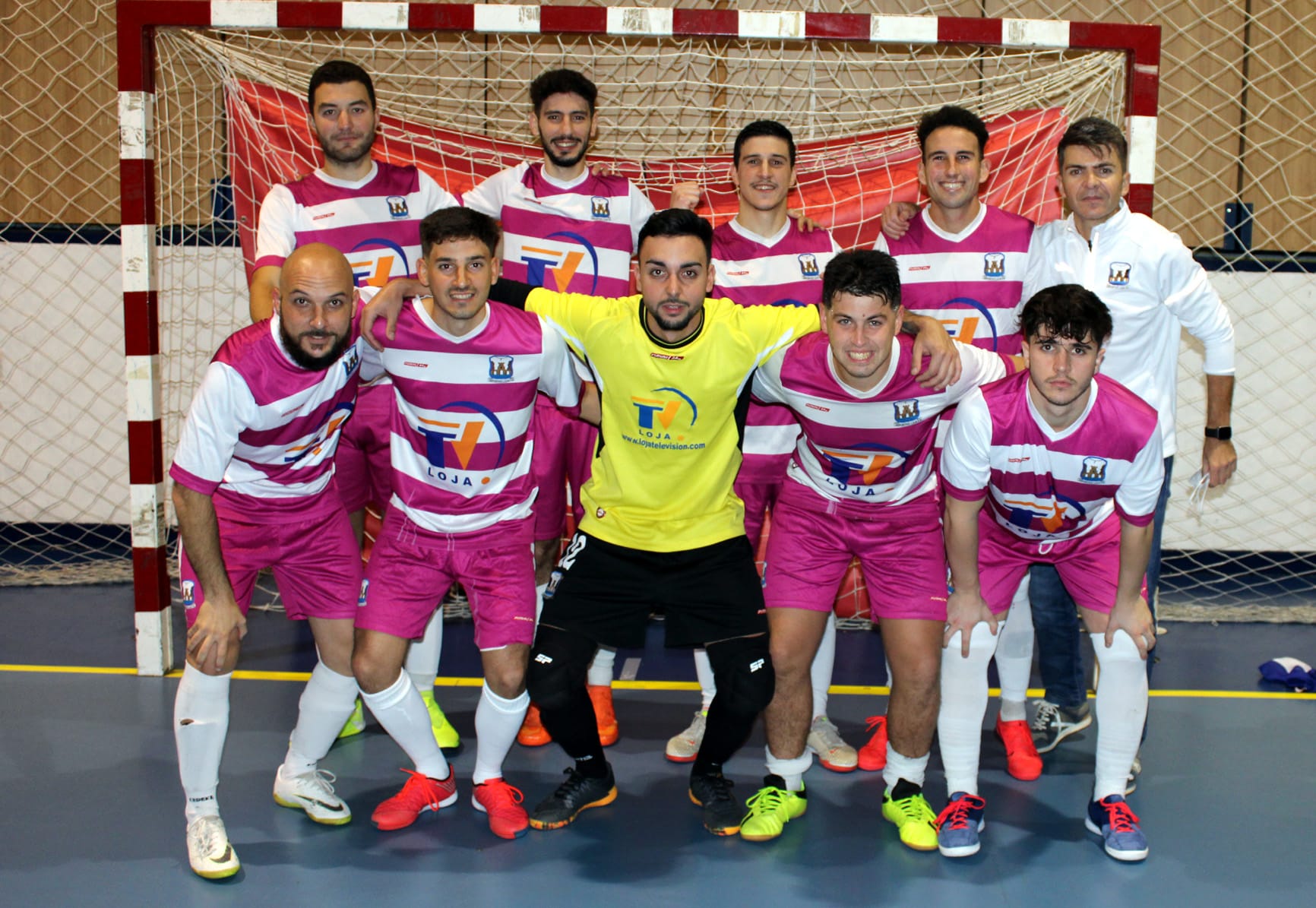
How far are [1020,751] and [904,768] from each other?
0.60 meters

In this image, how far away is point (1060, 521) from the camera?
3186 millimetres

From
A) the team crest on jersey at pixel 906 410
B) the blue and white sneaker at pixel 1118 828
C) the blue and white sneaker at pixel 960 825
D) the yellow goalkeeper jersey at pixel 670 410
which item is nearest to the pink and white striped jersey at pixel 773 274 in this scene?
the yellow goalkeeper jersey at pixel 670 410

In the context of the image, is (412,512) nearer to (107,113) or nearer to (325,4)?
(325,4)

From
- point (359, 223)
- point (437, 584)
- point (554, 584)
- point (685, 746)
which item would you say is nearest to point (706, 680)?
point (685, 746)

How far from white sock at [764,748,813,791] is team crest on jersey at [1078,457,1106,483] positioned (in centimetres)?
115

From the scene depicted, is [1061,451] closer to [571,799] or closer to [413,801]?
[571,799]

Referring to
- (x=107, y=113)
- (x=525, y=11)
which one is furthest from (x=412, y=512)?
(x=107, y=113)

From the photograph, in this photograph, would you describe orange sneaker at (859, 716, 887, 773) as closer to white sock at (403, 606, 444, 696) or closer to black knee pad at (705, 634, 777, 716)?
black knee pad at (705, 634, 777, 716)

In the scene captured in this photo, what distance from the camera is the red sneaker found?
125 inches

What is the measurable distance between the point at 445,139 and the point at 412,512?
237 cm

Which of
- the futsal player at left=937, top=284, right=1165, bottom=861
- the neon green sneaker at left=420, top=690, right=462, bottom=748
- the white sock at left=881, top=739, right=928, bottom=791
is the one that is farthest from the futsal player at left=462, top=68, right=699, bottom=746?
the futsal player at left=937, top=284, right=1165, bottom=861

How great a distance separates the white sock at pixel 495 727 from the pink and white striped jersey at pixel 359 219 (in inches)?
61.4

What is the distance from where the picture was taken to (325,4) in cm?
408

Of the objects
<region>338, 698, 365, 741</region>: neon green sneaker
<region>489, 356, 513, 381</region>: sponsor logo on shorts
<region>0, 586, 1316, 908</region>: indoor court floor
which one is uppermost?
<region>489, 356, 513, 381</region>: sponsor logo on shorts
